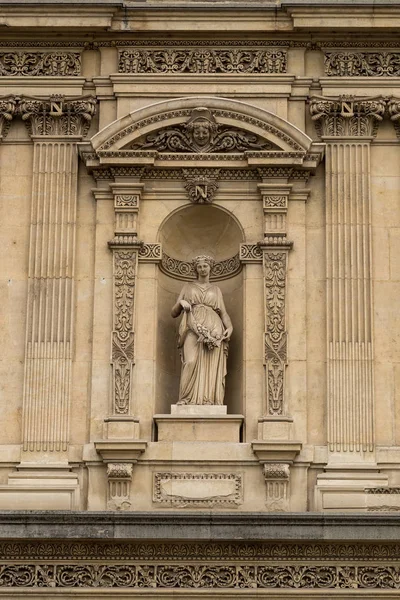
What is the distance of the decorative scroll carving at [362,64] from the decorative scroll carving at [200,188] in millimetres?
2147

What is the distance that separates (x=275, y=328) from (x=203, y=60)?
3.82 meters

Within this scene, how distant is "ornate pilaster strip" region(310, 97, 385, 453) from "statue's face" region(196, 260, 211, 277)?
1.57 m

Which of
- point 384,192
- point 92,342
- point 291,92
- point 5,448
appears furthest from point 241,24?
point 5,448

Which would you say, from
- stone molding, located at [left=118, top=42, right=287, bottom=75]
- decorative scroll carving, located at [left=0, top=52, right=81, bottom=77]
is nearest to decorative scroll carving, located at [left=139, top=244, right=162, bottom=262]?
stone molding, located at [left=118, top=42, right=287, bottom=75]

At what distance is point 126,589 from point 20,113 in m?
6.63

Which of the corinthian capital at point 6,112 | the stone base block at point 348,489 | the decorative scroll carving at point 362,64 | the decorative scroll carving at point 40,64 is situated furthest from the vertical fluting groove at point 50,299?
the decorative scroll carving at point 362,64

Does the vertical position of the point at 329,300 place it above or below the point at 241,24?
below

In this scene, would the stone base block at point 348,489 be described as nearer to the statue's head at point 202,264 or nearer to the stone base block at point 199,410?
the stone base block at point 199,410

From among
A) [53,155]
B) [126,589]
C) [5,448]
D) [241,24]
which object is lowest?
[126,589]

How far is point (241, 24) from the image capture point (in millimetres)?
27844

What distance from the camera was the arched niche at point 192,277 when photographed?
27078mm

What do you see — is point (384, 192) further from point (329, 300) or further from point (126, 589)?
point (126, 589)

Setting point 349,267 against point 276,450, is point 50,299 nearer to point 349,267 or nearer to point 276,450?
point 276,450

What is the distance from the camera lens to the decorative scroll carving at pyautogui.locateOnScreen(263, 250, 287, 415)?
1040 inches
